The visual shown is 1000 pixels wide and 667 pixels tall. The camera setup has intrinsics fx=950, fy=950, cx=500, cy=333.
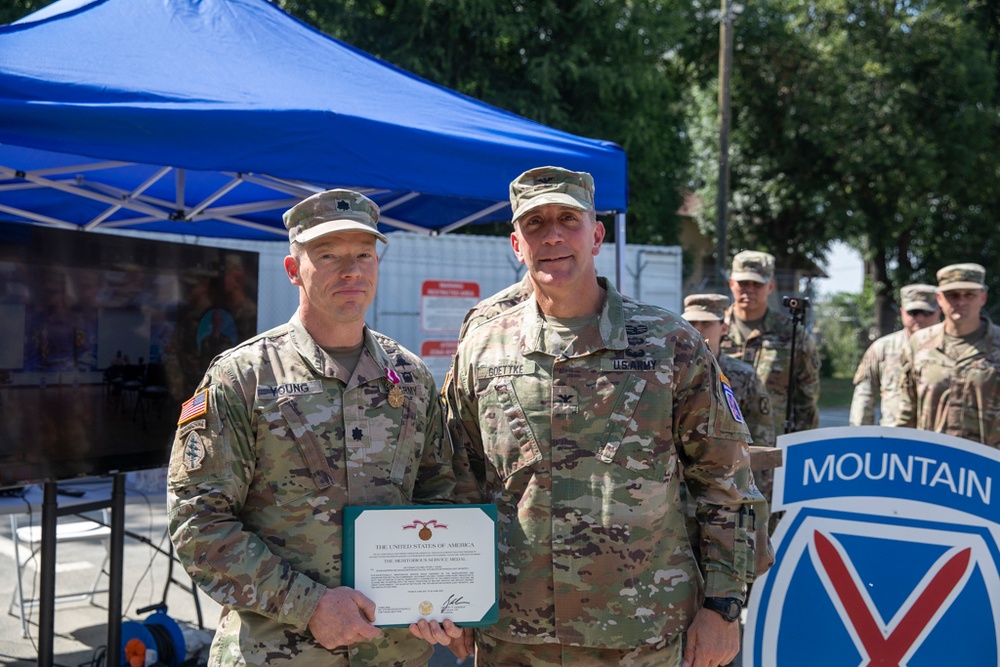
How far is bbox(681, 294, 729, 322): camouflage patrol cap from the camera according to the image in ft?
14.9

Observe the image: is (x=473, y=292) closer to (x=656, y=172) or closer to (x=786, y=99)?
(x=656, y=172)

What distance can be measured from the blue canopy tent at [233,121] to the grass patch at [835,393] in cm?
1510

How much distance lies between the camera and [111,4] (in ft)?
13.1

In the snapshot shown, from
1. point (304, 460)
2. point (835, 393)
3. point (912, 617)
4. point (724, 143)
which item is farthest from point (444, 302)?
point (835, 393)

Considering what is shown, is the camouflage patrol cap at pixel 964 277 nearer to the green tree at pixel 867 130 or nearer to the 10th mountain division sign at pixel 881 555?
the 10th mountain division sign at pixel 881 555

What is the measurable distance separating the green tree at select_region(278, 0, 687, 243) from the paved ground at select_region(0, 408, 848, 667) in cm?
979

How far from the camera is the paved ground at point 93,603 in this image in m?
4.78

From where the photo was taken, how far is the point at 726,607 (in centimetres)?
241

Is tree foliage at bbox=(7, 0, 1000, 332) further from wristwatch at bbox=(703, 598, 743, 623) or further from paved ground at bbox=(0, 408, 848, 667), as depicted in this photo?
wristwatch at bbox=(703, 598, 743, 623)

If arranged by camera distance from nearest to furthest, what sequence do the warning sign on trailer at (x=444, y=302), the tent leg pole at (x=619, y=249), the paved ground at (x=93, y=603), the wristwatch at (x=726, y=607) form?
the wristwatch at (x=726, y=607) → the tent leg pole at (x=619, y=249) → the paved ground at (x=93, y=603) → the warning sign on trailer at (x=444, y=302)

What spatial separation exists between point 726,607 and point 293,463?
114 centimetres

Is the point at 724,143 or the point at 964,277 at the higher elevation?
the point at 724,143

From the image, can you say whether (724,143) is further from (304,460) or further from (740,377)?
(304,460)
